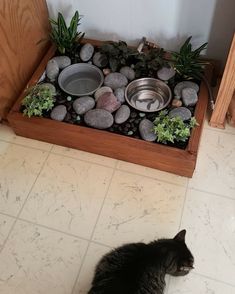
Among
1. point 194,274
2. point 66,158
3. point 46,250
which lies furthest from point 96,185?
point 194,274

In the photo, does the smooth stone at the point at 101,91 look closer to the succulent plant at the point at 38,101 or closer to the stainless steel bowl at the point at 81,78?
the stainless steel bowl at the point at 81,78

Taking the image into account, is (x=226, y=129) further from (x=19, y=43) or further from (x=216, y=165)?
(x=19, y=43)

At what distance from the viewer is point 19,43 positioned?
53.0 inches

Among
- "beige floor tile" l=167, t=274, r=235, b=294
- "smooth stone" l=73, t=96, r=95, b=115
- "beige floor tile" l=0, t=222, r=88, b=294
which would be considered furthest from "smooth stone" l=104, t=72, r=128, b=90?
"beige floor tile" l=167, t=274, r=235, b=294

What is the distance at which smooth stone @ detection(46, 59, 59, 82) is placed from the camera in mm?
1423

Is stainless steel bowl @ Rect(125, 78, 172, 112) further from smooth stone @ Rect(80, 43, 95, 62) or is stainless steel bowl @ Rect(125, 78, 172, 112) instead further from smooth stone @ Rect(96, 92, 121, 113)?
smooth stone @ Rect(80, 43, 95, 62)

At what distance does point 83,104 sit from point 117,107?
130 millimetres

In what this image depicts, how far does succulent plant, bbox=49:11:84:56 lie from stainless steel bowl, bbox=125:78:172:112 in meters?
0.32

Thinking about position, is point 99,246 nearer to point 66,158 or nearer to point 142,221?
point 142,221

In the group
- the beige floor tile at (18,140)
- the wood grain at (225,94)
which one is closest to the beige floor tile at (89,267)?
the beige floor tile at (18,140)

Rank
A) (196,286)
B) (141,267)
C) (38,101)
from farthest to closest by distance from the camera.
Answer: (38,101) → (196,286) → (141,267)

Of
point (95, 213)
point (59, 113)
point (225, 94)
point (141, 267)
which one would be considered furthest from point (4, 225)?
point (225, 94)

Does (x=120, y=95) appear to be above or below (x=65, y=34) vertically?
below

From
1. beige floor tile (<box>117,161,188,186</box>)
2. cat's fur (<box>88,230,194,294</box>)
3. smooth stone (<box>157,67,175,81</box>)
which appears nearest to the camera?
cat's fur (<box>88,230,194,294</box>)
